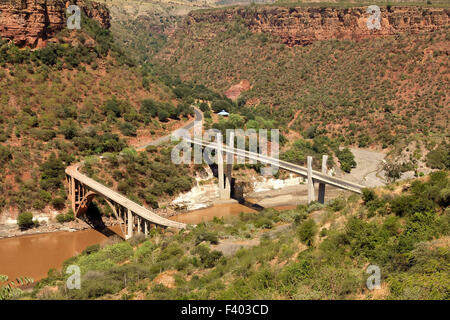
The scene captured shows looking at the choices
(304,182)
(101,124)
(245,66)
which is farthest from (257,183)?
(245,66)

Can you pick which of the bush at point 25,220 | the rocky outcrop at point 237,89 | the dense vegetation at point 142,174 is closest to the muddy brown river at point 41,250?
the bush at point 25,220

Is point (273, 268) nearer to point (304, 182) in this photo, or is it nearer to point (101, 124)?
point (304, 182)

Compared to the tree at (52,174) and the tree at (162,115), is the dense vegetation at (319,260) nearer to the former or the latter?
the tree at (52,174)

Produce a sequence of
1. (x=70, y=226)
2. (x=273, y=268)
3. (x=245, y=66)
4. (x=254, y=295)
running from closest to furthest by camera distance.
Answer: (x=254, y=295) < (x=273, y=268) < (x=70, y=226) < (x=245, y=66)

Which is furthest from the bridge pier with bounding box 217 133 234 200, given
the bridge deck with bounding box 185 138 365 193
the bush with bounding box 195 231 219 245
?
the bush with bounding box 195 231 219 245

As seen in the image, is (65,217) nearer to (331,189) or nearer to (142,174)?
(142,174)

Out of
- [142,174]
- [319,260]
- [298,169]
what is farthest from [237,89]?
[319,260]
